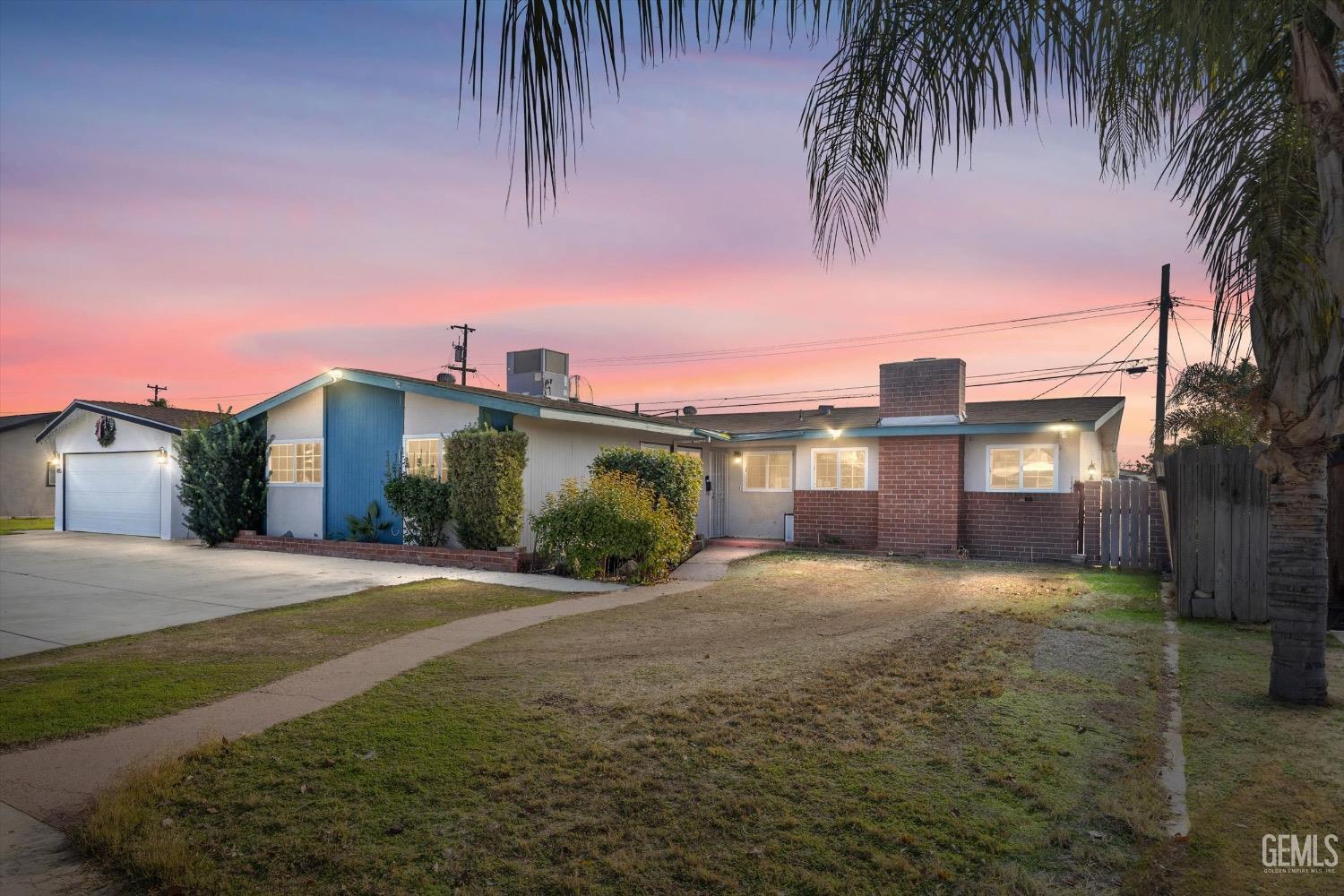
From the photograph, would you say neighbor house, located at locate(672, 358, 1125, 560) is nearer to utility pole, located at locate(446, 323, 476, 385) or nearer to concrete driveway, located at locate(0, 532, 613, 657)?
concrete driveway, located at locate(0, 532, 613, 657)

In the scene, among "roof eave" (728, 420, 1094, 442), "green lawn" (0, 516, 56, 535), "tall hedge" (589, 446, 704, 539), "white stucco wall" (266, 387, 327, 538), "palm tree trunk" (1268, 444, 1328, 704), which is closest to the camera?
"palm tree trunk" (1268, 444, 1328, 704)

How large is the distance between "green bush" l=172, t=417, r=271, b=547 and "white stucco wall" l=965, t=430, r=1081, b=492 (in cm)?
1701

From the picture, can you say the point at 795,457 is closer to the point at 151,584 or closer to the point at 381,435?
the point at 381,435

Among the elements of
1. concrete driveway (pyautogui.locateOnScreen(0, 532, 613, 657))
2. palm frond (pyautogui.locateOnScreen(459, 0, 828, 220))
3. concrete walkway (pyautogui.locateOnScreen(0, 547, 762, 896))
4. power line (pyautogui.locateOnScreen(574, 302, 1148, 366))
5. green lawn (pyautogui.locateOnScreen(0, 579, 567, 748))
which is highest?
power line (pyautogui.locateOnScreen(574, 302, 1148, 366))

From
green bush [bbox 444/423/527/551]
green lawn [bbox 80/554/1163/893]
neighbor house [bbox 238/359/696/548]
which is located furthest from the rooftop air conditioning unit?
green lawn [bbox 80/554/1163/893]

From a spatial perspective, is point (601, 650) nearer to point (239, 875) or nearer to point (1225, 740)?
point (239, 875)

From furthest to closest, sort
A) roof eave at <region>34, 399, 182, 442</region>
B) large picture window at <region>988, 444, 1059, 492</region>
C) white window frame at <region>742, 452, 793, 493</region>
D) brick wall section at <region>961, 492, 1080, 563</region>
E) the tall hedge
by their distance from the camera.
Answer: roof eave at <region>34, 399, 182, 442</region>
white window frame at <region>742, 452, 793, 493</region>
large picture window at <region>988, 444, 1059, 492</region>
brick wall section at <region>961, 492, 1080, 563</region>
the tall hedge

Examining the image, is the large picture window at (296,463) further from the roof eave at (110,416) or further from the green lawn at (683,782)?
the green lawn at (683,782)

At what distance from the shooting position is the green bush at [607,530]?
1216 centimetres

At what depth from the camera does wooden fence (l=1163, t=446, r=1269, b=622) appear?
27.9 ft

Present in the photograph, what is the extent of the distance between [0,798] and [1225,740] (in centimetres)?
685

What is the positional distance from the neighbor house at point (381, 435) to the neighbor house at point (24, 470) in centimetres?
1797

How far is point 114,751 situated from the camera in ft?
14.3

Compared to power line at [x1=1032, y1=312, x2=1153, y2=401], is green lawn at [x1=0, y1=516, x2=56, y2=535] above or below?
below
